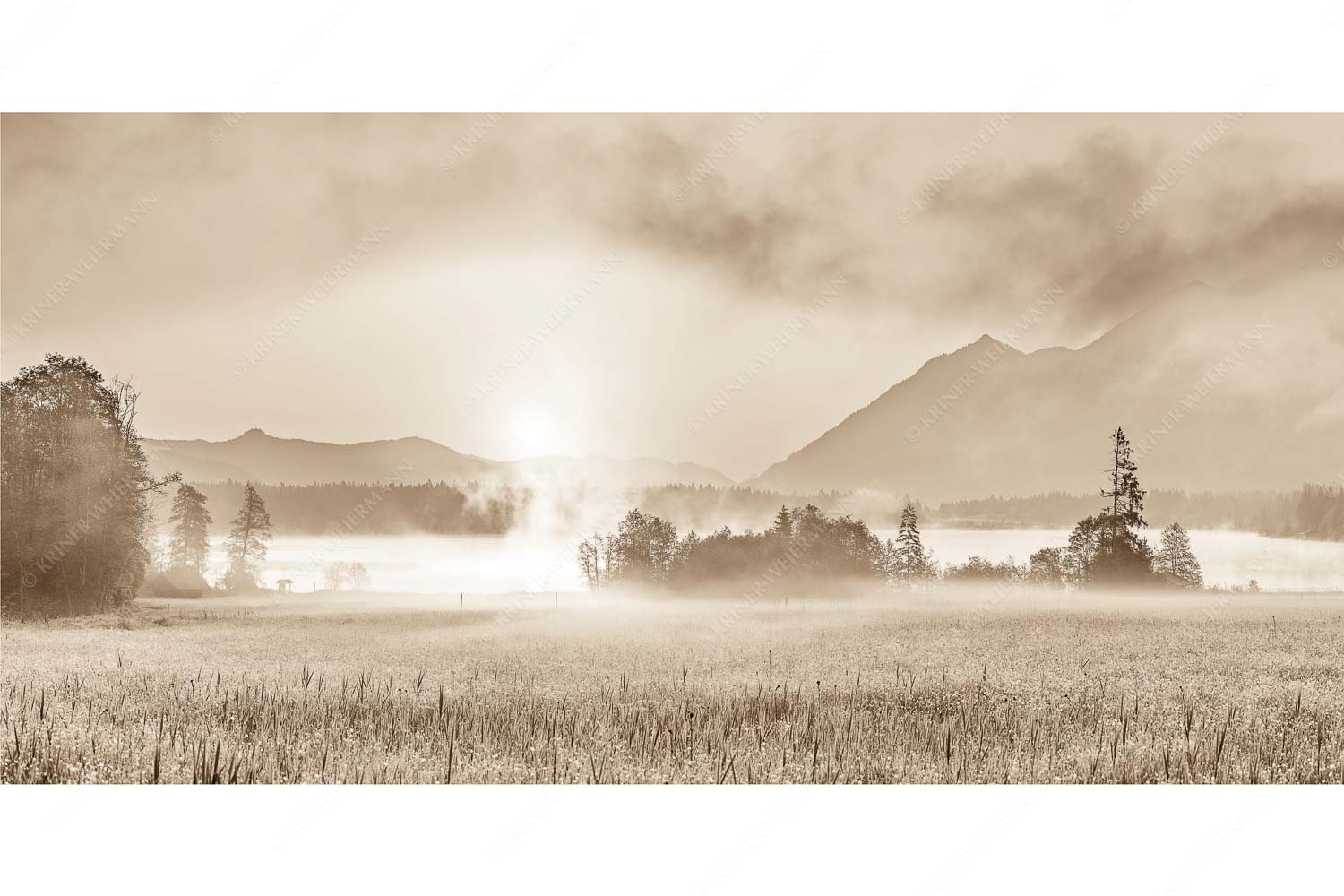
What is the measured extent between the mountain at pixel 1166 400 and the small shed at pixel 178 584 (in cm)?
729

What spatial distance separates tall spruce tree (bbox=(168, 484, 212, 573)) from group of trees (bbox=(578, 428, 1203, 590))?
467cm

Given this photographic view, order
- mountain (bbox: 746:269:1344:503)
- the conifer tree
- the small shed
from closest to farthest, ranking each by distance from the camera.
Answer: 1. mountain (bbox: 746:269:1344:503)
2. the conifer tree
3. the small shed

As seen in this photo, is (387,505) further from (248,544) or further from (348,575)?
(248,544)

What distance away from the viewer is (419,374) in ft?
34.3

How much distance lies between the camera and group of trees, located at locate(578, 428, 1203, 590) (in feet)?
34.5

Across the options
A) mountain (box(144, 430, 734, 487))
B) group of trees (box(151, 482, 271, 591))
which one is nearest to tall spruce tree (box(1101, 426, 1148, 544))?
mountain (box(144, 430, 734, 487))

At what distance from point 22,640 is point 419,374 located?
5586 millimetres

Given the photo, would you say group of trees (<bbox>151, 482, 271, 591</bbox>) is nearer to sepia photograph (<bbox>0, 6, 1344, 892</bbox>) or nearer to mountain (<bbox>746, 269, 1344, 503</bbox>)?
sepia photograph (<bbox>0, 6, 1344, 892</bbox>)

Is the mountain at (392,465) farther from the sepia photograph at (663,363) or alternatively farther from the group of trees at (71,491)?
the group of trees at (71,491)

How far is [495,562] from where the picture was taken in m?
10.7
